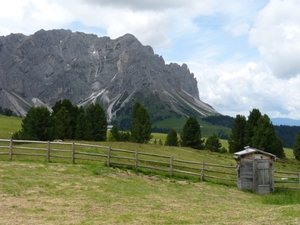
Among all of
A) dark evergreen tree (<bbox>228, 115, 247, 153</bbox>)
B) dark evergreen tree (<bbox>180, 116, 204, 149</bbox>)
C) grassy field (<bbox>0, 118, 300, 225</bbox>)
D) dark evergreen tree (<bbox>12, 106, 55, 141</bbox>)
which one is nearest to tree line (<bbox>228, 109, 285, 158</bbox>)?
dark evergreen tree (<bbox>228, 115, 247, 153</bbox>)

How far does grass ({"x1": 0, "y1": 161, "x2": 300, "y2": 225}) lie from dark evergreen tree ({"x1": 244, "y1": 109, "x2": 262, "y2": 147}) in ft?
139

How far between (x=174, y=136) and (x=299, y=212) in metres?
72.3

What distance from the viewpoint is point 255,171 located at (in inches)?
1043

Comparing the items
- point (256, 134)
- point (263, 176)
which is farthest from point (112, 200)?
point (256, 134)

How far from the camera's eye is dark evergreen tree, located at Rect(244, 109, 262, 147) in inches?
2586

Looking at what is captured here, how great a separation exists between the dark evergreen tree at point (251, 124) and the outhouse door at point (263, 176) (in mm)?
38552

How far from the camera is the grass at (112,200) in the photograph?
12477mm

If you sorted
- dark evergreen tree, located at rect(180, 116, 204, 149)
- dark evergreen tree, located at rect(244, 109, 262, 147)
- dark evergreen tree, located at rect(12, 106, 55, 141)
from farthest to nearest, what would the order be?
dark evergreen tree, located at rect(180, 116, 204, 149) → dark evergreen tree, located at rect(244, 109, 262, 147) → dark evergreen tree, located at rect(12, 106, 55, 141)

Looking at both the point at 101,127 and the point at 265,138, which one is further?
the point at 101,127

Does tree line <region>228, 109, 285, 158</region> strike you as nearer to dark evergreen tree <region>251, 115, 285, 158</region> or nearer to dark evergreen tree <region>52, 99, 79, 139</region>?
dark evergreen tree <region>251, 115, 285, 158</region>

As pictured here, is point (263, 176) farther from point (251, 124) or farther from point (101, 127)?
point (101, 127)

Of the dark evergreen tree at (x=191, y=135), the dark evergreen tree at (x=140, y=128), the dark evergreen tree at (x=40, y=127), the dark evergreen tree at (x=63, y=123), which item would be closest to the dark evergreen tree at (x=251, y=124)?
the dark evergreen tree at (x=191, y=135)

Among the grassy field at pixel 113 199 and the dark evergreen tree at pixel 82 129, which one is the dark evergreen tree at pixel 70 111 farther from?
the grassy field at pixel 113 199

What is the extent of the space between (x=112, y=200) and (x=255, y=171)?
14.7 m
